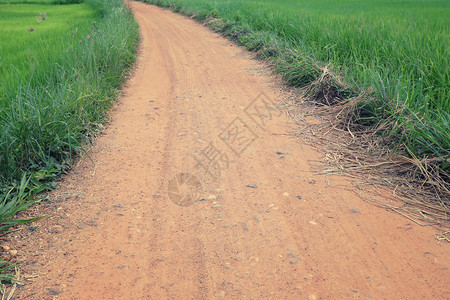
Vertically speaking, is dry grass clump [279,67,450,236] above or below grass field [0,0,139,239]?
below

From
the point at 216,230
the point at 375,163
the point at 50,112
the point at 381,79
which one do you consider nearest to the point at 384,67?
the point at 381,79

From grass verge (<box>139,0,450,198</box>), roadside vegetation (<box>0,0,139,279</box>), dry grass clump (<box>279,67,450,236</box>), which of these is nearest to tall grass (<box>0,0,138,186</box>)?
roadside vegetation (<box>0,0,139,279</box>)

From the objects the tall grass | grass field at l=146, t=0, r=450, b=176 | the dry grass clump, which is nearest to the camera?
the dry grass clump

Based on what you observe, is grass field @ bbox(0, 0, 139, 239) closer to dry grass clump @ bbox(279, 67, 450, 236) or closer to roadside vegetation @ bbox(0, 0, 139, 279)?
roadside vegetation @ bbox(0, 0, 139, 279)

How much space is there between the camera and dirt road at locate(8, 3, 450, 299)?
75.8 inches

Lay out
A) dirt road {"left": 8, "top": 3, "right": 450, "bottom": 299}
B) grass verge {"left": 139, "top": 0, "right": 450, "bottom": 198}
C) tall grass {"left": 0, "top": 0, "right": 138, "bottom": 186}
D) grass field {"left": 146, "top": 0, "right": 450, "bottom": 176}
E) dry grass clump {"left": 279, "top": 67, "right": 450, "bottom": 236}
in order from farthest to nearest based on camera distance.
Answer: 1. grass field {"left": 146, "top": 0, "right": 450, "bottom": 176}
2. grass verge {"left": 139, "top": 0, "right": 450, "bottom": 198}
3. tall grass {"left": 0, "top": 0, "right": 138, "bottom": 186}
4. dry grass clump {"left": 279, "top": 67, "right": 450, "bottom": 236}
5. dirt road {"left": 8, "top": 3, "right": 450, "bottom": 299}

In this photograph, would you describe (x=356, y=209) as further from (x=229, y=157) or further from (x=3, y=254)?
(x=3, y=254)

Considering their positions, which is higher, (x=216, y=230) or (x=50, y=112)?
(x=50, y=112)

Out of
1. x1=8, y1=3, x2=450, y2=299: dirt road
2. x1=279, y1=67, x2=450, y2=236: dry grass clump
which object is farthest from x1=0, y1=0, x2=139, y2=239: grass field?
x1=279, y1=67, x2=450, y2=236: dry grass clump

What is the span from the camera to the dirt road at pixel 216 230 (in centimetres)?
193

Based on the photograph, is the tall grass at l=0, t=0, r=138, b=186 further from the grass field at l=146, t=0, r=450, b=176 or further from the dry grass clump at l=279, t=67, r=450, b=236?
the grass field at l=146, t=0, r=450, b=176

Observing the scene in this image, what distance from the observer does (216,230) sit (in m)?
2.35

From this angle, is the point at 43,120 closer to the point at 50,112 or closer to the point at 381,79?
the point at 50,112

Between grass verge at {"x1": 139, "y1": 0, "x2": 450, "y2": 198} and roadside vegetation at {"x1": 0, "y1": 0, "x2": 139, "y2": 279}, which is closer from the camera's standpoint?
roadside vegetation at {"x1": 0, "y1": 0, "x2": 139, "y2": 279}
